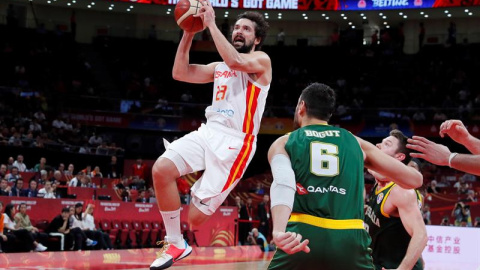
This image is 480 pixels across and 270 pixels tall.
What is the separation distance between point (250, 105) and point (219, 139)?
1.47ft

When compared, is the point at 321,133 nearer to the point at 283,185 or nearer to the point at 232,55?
the point at 283,185

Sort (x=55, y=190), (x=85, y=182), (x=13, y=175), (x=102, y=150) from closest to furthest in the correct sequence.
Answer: (x=55, y=190) → (x=13, y=175) → (x=85, y=182) → (x=102, y=150)

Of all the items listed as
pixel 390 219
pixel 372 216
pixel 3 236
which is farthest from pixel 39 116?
pixel 390 219

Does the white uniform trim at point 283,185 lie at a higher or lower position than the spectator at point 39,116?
higher

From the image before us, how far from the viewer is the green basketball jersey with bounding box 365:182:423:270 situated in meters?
5.92

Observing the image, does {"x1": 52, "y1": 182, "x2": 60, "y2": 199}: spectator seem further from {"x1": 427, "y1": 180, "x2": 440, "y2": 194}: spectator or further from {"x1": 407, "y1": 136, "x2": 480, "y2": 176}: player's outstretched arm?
{"x1": 407, "y1": 136, "x2": 480, "y2": 176}: player's outstretched arm

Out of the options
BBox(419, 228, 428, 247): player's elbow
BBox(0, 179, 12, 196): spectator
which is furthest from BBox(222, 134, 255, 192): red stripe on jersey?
BBox(0, 179, 12, 196): spectator

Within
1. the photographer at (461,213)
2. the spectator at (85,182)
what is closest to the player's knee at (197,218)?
the spectator at (85,182)

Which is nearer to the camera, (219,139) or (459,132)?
(459,132)

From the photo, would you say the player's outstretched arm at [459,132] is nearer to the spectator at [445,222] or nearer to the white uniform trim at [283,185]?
the white uniform trim at [283,185]

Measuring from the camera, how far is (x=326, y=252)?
3.90 meters

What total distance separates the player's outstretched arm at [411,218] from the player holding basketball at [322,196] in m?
1.47

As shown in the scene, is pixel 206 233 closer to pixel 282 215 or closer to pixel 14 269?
pixel 14 269

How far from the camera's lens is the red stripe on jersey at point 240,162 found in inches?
248
